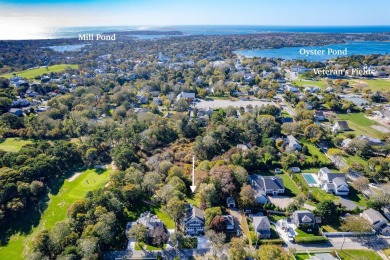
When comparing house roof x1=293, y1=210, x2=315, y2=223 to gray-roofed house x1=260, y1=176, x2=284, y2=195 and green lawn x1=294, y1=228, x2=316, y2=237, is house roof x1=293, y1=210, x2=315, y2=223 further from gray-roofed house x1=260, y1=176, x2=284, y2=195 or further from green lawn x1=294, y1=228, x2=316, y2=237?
gray-roofed house x1=260, y1=176, x2=284, y2=195

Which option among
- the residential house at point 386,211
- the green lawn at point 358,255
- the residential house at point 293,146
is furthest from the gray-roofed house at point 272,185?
the residential house at point 386,211

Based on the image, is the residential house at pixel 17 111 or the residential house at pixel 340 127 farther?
the residential house at pixel 17 111

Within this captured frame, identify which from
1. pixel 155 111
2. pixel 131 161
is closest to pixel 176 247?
pixel 131 161

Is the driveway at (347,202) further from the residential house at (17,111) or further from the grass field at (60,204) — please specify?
the residential house at (17,111)

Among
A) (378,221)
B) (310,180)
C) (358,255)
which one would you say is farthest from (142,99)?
(358,255)

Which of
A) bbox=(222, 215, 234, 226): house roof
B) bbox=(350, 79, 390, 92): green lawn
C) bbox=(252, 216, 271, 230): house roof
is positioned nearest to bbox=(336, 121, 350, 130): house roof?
bbox=(252, 216, 271, 230): house roof

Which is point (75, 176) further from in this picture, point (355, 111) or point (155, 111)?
point (355, 111)

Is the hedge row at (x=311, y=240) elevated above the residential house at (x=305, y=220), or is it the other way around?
the residential house at (x=305, y=220)
